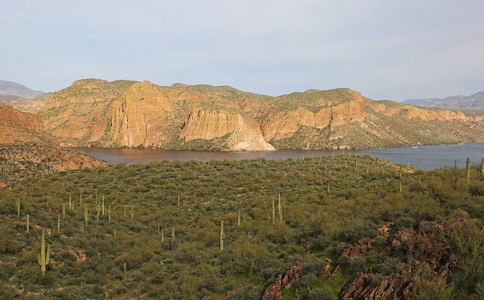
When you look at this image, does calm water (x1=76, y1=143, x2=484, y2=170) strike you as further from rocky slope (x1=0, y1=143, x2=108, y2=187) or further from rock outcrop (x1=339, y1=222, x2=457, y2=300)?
rock outcrop (x1=339, y1=222, x2=457, y2=300)

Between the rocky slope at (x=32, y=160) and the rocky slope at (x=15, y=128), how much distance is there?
236 inches

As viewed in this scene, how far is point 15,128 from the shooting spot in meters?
71.2

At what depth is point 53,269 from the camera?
1566cm

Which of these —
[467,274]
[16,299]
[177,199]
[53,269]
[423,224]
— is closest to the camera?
[467,274]

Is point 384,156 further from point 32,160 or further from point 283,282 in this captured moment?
point 283,282

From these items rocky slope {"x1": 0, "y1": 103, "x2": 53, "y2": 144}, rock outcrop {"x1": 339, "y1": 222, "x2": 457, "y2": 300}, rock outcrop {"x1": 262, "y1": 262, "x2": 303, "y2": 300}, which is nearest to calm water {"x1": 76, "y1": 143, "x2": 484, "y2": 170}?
rocky slope {"x1": 0, "y1": 103, "x2": 53, "y2": 144}

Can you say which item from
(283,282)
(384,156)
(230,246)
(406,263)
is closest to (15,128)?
(230,246)

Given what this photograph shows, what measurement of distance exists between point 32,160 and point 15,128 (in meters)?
19.5

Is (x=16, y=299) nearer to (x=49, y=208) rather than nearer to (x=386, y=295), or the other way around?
(x=49, y=208)

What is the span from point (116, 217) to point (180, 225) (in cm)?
639

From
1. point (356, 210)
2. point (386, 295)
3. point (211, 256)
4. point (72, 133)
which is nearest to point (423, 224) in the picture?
point (386, 295)

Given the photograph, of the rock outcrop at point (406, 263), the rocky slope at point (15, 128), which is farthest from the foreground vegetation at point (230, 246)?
the rocky slope at point (15, 128)

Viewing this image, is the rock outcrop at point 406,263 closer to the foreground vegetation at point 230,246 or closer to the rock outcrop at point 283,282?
the foreground vegetation at point 230,246

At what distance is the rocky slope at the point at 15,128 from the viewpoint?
66.2 m
